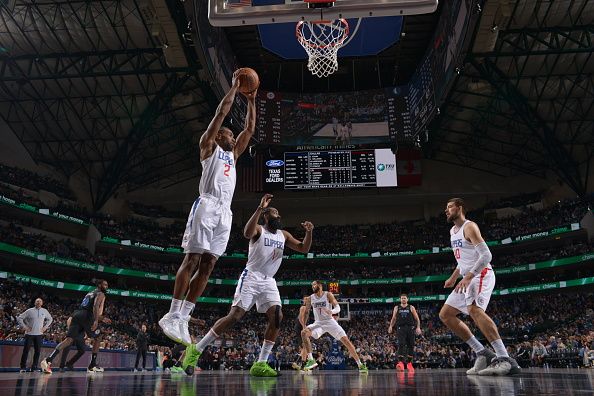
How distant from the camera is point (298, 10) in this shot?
682cm

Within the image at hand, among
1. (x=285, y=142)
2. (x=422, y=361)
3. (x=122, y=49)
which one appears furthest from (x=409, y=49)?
(x=422, y=361)

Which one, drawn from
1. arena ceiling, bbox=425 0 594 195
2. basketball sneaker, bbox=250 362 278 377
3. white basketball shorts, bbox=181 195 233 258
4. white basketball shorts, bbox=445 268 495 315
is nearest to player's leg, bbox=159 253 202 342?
white basketball shorts, bbox=181 195 233 258

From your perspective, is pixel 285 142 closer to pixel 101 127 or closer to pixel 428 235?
pixel 101 127

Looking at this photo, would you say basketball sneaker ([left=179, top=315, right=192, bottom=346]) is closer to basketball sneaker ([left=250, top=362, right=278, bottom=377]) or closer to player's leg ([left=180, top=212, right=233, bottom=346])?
player's leg ([left=180, top=212, right=233, bottom=346])

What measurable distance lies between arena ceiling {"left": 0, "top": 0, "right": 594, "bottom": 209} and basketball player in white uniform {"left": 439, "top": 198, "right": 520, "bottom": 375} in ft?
40.6

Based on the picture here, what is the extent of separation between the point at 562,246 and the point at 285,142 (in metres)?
21.5

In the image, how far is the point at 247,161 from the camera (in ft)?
69.9

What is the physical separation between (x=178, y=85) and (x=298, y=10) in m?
15.7

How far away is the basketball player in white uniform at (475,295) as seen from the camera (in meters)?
5.87

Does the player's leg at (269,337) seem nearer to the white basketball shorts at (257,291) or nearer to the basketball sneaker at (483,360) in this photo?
the white basketball shorts at (257,291)

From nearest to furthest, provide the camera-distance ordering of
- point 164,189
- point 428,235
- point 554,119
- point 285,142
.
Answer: point 285,142 → point 554,119 → point 428,235 → point 164,189

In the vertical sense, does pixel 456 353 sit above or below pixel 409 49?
below

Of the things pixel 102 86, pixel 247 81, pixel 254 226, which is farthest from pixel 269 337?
pixel 102 86

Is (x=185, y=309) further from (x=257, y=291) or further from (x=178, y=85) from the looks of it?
(x=178, y=85)
